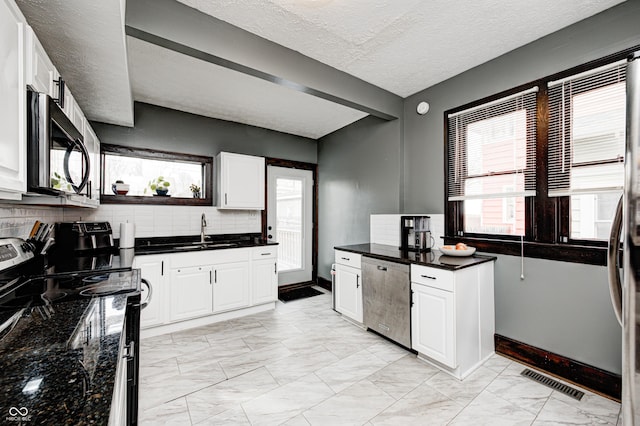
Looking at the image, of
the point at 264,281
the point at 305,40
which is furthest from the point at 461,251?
the point at 264,281

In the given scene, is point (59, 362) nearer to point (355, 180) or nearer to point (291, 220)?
point (355, 180)

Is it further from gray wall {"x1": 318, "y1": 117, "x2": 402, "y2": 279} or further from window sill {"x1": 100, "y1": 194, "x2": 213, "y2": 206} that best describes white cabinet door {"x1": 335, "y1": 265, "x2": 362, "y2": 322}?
window sill {"x1": 100, "y1": 194, "x2": 213, "y2": 206}

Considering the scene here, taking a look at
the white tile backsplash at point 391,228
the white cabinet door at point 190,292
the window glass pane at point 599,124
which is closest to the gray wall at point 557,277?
the window glass pane at point 599,124

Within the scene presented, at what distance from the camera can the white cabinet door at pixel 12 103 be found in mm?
995

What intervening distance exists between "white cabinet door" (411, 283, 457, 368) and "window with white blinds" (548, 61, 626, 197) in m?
1.27

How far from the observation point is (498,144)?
2719 mm

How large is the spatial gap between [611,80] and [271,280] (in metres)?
3.78

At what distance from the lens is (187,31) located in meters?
2.00

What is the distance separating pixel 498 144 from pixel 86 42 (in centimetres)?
331

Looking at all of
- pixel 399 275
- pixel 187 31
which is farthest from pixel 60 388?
pixel 399 275

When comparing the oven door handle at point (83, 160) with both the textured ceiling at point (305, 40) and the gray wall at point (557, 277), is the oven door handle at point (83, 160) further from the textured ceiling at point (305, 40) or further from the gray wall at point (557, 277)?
the gray wall at point (557, 277)

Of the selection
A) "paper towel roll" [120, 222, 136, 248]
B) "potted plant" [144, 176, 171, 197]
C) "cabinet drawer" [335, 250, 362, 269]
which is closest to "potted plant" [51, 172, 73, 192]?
"paper towel roll" [120, 222, 136, 248]

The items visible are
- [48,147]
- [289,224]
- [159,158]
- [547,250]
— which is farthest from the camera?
[289,224]

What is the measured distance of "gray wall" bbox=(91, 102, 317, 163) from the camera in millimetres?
3518
